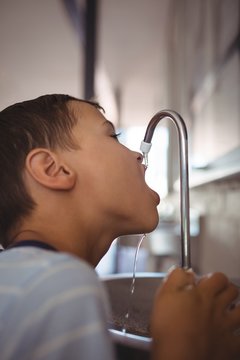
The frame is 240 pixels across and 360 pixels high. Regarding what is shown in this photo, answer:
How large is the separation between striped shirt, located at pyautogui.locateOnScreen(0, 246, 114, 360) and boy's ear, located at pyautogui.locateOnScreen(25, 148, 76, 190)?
157mm

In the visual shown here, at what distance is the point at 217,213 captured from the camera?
1.22 m

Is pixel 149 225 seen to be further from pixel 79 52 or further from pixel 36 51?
pixel 79 52

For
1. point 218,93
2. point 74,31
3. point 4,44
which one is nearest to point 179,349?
point 218,93

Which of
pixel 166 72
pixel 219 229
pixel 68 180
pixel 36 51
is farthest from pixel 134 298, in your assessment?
pixel 166 72

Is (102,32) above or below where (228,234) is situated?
above

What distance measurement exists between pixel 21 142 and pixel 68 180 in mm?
89

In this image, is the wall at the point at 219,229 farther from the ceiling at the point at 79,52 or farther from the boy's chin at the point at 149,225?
the ceiling at the point at 79,52

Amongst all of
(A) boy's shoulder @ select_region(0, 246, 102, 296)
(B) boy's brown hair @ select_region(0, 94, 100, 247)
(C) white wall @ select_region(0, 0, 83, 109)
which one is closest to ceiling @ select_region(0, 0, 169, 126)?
(C) white wall @ select_region(0, 0, 83, 109)

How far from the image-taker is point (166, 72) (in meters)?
3.07

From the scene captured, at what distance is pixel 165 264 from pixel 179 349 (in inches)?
63.6

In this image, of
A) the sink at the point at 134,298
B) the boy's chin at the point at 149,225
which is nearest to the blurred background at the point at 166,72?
the sink at the point at 134,298

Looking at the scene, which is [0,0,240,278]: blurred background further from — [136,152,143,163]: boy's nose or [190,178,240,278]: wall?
[136,152,143,163]: boy's nose

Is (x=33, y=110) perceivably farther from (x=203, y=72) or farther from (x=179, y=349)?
(x=203, y=72)

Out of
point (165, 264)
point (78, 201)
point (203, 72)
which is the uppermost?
point (203, 72)
